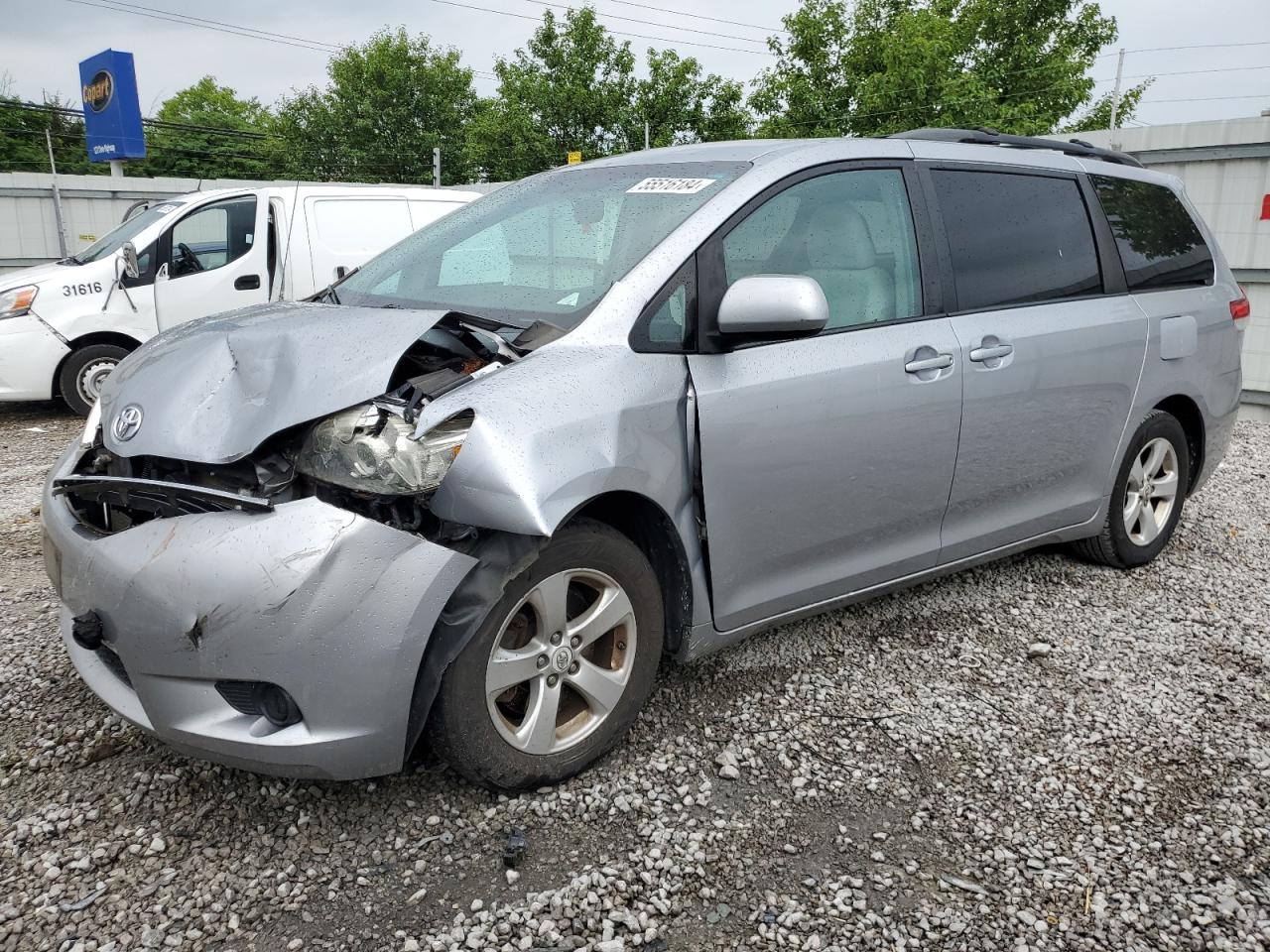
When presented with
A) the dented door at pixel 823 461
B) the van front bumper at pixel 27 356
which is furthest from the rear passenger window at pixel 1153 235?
the van front bumper at pixel 27 356

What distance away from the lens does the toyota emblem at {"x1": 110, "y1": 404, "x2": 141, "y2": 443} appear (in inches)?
99.7

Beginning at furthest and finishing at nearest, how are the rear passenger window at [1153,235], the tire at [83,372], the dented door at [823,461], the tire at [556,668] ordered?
the tire at [83,372]
the rear passenger window at [1153,235]
the dented door at [823,461]
the tire at [556,668]

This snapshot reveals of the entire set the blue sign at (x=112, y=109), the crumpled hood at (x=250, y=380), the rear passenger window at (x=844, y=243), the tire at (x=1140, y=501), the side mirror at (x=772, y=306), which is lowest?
the tire at (x=1140, y=501)

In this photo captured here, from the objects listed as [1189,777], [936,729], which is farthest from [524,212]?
[1189,777]

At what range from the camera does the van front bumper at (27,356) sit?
779 centimetres

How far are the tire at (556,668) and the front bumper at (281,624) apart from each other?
16cm

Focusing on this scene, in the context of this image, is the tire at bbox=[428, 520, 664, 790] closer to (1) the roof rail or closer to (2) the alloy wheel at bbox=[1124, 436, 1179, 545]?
(1) the roof rail

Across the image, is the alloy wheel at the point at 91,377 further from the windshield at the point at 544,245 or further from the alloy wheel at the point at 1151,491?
the alloy wheel at the point at 1151,491

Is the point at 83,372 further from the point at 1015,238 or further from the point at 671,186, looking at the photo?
the point at 1015,238

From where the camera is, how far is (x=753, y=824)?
8.54ft

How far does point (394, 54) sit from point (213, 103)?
44.2 m

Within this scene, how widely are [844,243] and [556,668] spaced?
1687 mm

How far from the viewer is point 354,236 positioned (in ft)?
28.0

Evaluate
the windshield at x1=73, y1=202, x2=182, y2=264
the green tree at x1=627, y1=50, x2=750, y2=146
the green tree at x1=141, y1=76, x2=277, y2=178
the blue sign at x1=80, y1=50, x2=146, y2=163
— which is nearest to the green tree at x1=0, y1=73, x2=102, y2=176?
the green tree at x1=141, y1=76, x2=277, y2=178
